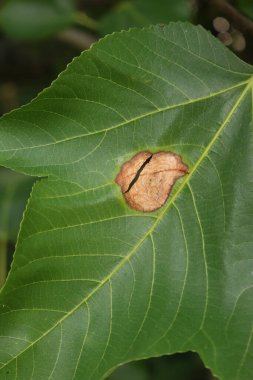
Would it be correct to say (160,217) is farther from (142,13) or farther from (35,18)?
(35,18)

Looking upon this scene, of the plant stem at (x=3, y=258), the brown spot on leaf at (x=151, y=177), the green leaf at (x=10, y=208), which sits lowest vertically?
the plant stem at (x=3, y=258)

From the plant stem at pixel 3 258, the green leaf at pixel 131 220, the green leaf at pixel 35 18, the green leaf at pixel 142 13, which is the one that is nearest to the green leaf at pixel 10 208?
the plant stem at pixel 3 258

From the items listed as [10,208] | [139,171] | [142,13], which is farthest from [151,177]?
[10,208]

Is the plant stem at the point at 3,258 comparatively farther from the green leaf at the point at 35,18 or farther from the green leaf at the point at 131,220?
the green leaf at the point at 131,220

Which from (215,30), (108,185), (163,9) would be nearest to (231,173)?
(108,185)

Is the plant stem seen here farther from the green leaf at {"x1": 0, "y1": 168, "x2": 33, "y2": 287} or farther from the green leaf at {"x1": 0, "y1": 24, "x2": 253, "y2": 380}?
the green leaf at {"x1": 0, "y1": 24, "x2": 253, "y2": 380}
